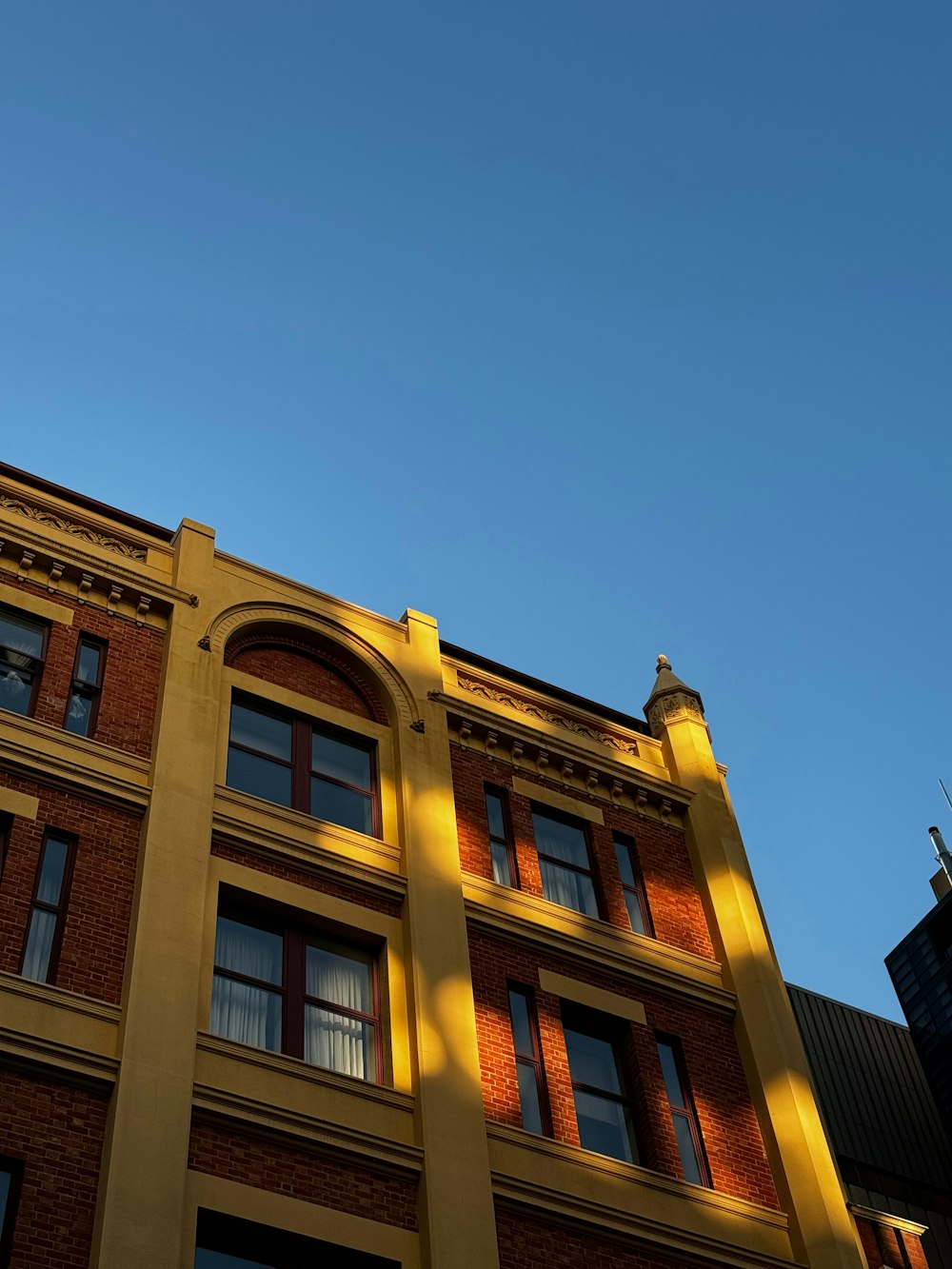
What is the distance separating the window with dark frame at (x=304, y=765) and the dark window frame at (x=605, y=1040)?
3.93 metres

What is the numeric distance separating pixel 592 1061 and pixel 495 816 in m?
4.40

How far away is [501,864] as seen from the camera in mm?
24453

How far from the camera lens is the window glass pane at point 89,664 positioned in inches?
885

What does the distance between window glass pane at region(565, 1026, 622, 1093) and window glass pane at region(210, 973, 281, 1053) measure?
15.0ft

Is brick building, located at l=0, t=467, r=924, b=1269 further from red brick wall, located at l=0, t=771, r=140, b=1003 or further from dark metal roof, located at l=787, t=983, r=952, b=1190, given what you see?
dark metal roof, located at l=787, t=983, r=952, b=1190

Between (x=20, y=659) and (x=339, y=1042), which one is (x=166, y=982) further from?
(x=20, y=659)

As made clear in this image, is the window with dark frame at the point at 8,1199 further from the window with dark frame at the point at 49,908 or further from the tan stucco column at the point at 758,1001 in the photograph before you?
the tan stucco column at the point at 758,1001

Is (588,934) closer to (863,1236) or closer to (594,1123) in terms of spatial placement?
(594,1123)

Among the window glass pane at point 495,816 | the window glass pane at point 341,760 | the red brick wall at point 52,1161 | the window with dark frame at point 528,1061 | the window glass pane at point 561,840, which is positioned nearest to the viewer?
the red brick wall at point 52,1161

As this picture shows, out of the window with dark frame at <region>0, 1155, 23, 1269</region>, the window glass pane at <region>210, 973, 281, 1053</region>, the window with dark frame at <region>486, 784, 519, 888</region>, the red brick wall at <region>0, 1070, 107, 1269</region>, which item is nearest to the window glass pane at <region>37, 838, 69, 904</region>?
the window glass pane at <region>210, 973, 281, 1053</region>

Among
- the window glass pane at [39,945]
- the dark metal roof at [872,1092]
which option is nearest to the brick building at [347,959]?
the window glass pane at [39,945]

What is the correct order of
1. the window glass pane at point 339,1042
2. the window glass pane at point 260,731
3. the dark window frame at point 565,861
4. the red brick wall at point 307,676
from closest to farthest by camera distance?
the window glass pane at point 339,1042 < the window glass pane at point 260,731 < the red brick wall at point 307,676 < the dark window frame at point 565,861

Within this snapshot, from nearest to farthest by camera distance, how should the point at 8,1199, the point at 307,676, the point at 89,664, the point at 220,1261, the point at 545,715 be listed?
1. the point at 8,1199
2. the point at 220,1261
3. the point at 89,664
4. the point at 307,676
5. the point at 545,715

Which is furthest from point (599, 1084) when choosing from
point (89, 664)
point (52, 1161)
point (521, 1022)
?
point (89, 664)
